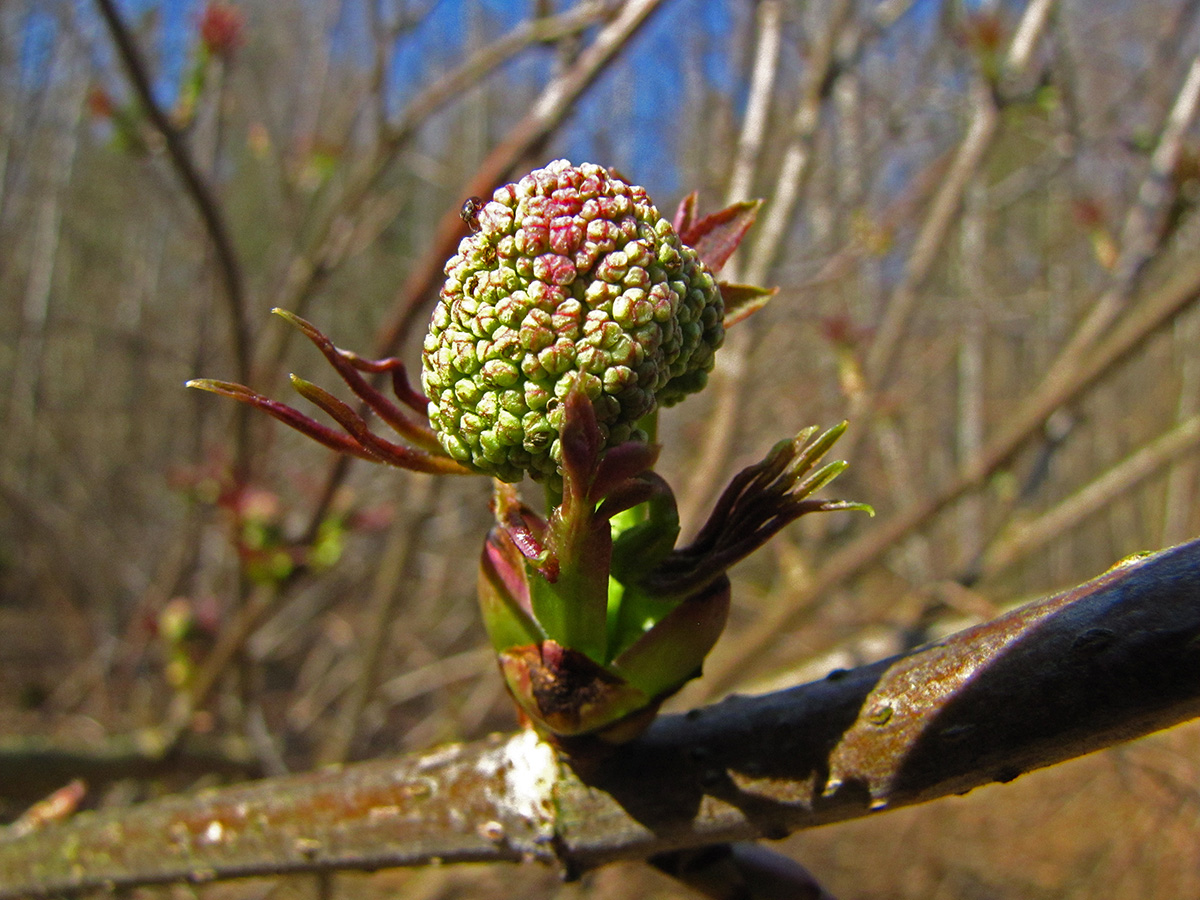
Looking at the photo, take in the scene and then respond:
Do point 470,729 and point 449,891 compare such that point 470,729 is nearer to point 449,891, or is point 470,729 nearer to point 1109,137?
point 449,891

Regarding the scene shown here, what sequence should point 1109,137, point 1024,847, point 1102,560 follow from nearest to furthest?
point 1109,137 → point 1024,847 → point 1102,560

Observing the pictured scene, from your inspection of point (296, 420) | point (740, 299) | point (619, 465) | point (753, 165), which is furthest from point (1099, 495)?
point (296, 420)

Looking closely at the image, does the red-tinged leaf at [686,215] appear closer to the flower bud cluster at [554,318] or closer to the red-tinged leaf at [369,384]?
the flower bud cluster at [554,318]

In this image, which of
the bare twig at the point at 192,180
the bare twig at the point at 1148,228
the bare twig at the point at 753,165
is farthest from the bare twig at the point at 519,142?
the bare twig at the point at 1148,228

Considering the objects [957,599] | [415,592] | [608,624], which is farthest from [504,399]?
[415,592]

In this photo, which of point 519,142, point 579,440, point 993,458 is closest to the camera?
point 579,440

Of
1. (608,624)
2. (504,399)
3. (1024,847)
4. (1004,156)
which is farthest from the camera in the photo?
(1004,156)

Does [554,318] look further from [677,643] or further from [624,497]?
[677,643]
